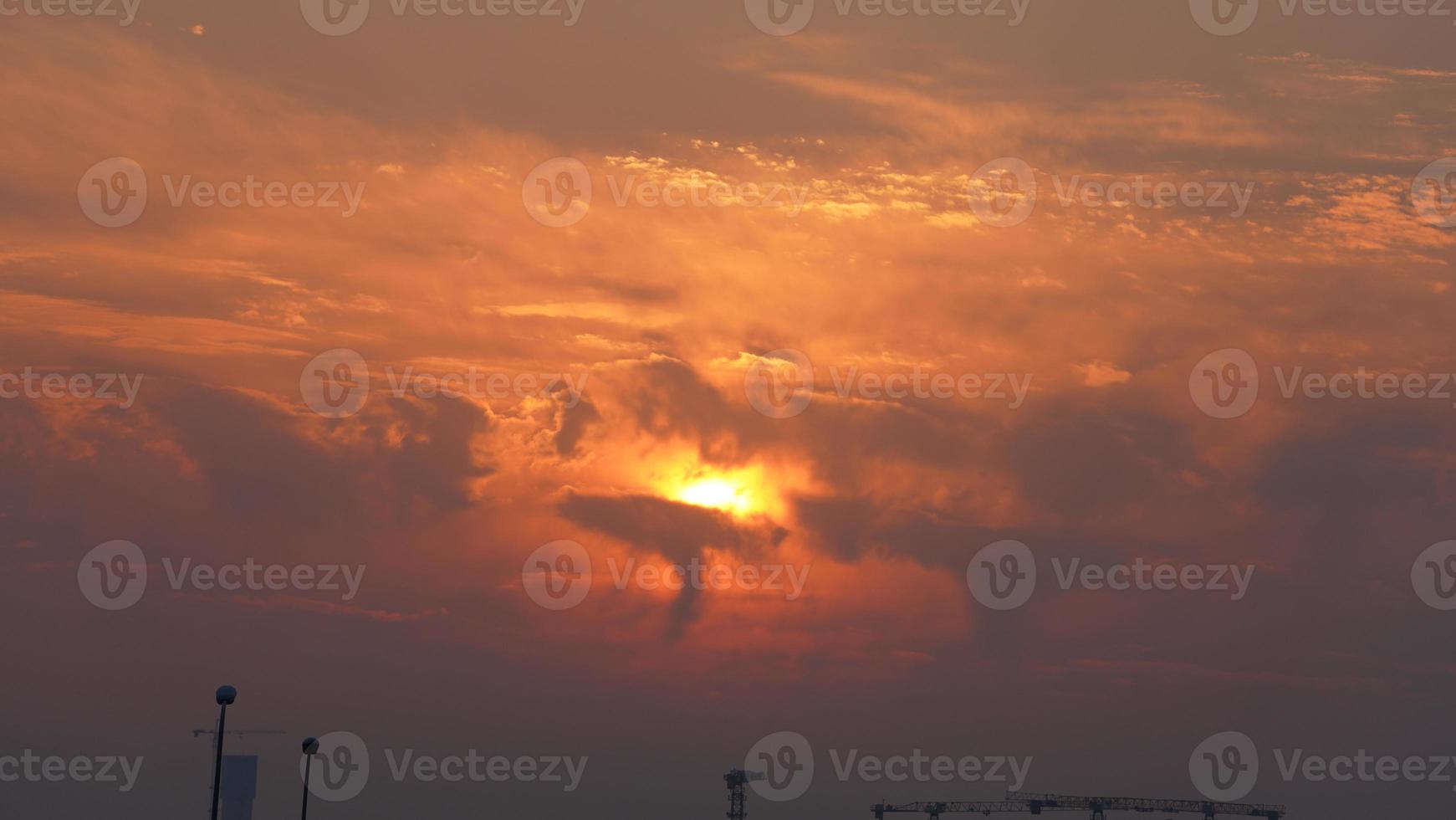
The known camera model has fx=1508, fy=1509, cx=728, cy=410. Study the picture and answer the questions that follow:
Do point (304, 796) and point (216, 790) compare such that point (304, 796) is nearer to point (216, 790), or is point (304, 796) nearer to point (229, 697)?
point (216, 790)

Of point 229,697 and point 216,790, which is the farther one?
point 216,790

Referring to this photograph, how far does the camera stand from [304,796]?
6812cm

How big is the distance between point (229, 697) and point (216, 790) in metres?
11.8

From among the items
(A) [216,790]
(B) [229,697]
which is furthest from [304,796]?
(B) [229,697]

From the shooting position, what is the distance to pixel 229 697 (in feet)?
195

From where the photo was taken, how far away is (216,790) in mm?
69000

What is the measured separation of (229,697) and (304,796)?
34.6 ft

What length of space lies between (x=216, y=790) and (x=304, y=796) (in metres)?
4.35

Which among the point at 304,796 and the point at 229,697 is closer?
the point at 229,697
